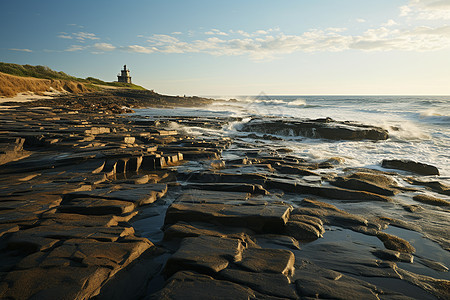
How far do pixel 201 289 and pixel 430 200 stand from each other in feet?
16.2

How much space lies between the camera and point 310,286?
2299 millimetres

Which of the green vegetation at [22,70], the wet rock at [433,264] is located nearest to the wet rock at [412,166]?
the wet rock at [433,264]

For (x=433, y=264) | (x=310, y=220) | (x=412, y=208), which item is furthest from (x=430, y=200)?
(x=310, y=220)

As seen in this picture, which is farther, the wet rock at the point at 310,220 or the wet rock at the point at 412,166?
the wet rock at the point at 412,166

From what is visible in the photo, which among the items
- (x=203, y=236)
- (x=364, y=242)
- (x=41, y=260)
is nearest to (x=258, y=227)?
(x=203, y=236)

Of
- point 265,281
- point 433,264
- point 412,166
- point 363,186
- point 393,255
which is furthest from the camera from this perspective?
point 412,166

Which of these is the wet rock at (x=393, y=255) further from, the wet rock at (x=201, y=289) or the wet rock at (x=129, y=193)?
the wet rock at (x=129, y=193)

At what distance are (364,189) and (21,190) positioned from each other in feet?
20.3

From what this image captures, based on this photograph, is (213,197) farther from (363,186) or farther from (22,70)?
(22,70)

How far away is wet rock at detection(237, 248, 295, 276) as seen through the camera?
248 centimetres

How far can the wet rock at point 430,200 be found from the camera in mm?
4934

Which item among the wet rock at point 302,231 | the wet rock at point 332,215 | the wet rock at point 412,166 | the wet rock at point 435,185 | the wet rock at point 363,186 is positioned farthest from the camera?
the wet rock at point 412,166

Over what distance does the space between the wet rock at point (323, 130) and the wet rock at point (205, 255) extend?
12.6 meters

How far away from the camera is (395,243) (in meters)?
3.38
